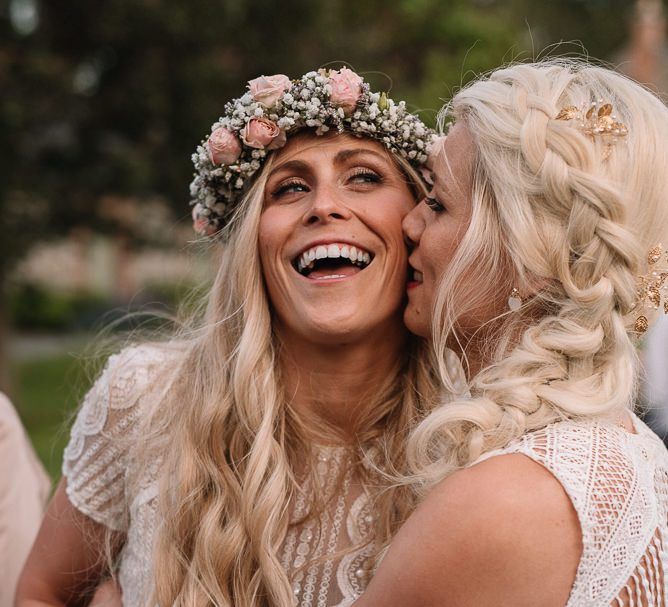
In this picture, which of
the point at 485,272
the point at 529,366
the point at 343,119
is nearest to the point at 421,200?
the point at 343,119

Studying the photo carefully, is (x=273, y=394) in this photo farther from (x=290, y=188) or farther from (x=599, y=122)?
(x=599, y=122)

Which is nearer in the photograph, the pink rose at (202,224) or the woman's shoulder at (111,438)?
the woman's shoulder at (111,438)

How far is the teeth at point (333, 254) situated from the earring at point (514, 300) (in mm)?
716

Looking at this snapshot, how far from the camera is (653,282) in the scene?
2.57m

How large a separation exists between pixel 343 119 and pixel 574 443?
1.54 m

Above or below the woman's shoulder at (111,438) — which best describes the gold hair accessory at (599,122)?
above

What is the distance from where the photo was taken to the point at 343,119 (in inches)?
129

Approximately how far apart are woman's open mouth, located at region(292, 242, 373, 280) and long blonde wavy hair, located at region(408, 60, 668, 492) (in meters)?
0.60

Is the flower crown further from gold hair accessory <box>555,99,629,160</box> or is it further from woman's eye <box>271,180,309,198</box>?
gold hair accessory <box>555,99,629,160</box>

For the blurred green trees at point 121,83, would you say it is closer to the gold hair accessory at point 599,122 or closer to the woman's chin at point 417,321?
the woman's chin at point 417,321

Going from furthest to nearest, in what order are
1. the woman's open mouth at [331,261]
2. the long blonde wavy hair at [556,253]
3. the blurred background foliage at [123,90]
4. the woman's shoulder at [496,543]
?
the blurred background foliage at [123,90] → the woman's open mouth at [331,261] → the long blonde wavy hair at [556,253] → the woman's shoulder at [496,543]

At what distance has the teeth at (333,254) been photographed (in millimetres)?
3133

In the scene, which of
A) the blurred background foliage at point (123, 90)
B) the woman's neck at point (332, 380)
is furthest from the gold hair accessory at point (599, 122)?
the blurred background foliage at point (123, 90)

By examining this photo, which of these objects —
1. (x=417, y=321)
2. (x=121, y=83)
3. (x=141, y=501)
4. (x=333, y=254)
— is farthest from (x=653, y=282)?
(x=121, y=83)
